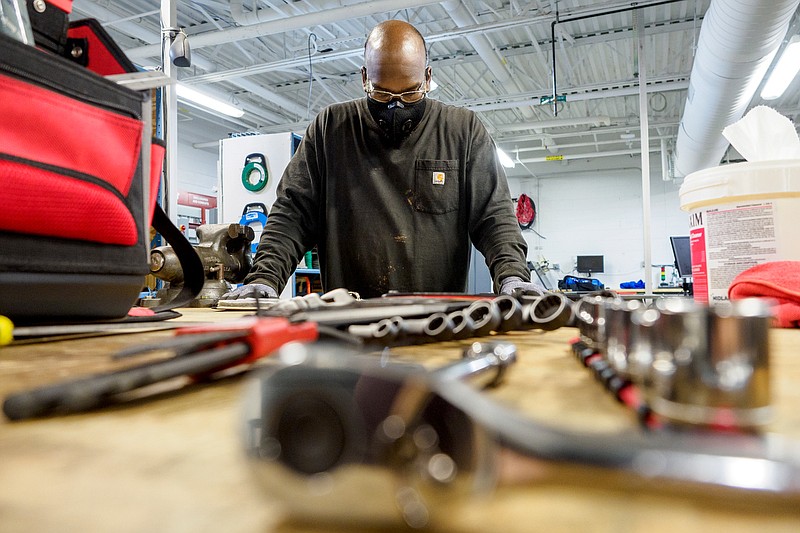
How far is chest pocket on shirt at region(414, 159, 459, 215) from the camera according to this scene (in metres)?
1.64

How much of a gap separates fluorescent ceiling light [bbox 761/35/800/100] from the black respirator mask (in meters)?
3.49

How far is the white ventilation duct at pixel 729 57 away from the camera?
123 inches

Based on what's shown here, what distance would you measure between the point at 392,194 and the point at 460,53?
4.74 meters

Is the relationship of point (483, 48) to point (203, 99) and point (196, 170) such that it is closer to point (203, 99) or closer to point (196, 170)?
point (203, 99)

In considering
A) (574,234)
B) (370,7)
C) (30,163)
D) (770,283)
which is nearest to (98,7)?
(370,7)

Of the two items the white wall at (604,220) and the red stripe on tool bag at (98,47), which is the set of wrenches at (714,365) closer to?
the red stripe on tool bag at (98,47)

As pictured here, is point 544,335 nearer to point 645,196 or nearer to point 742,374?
point 742,374

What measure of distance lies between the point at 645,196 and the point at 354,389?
428 centimetres

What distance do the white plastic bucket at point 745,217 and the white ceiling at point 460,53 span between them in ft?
11.9

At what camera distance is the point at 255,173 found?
3.72 metres

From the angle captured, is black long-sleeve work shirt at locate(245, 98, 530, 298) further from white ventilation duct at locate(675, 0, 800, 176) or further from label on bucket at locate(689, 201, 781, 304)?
white ventilation duct at locate(675, 0, 800, 176)

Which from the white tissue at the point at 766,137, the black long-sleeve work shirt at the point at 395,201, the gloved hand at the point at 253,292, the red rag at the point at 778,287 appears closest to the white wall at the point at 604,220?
the black long-sleeve work shirt at the point at 395,201

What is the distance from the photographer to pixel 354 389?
0.16 meters

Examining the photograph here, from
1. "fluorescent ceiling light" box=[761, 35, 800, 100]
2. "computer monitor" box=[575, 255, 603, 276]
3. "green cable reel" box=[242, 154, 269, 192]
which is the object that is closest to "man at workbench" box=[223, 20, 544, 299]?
"green cable reel" box=[242, 154, 269, 192]
